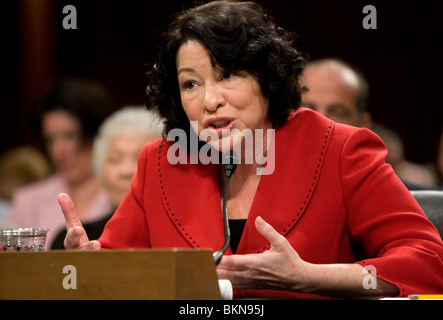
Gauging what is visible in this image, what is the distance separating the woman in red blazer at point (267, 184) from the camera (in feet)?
5.16

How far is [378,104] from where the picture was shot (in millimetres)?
5059

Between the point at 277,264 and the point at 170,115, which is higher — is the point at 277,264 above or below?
below

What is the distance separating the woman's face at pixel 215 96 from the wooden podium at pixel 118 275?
24.9 inches

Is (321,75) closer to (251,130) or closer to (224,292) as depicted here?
(251,130)

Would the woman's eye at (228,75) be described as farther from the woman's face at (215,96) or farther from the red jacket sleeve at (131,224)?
the red jacket sleeve at (131,224)

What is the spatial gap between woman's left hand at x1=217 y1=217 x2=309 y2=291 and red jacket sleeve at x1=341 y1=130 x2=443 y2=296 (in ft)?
0.69

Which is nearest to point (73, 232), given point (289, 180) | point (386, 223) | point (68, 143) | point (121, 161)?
point (289, 180)

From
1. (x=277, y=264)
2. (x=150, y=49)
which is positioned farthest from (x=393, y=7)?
(x=277, y=264)

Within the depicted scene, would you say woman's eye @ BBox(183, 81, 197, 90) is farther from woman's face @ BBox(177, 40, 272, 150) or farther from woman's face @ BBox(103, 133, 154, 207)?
woman's face @ BBox(103, 133, 154, 207)

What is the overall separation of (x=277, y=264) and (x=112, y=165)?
6.05 ft

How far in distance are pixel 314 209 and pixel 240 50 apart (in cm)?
46

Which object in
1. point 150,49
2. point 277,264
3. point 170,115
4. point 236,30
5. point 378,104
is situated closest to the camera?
point 277,264

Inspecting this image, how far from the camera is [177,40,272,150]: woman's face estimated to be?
1731 mm

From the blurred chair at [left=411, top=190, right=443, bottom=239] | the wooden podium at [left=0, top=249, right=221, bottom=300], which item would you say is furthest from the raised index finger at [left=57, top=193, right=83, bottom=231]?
the blurred chair at [left=411, top=190, right=443, bottom=239]
